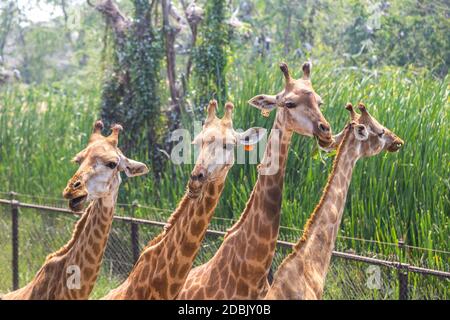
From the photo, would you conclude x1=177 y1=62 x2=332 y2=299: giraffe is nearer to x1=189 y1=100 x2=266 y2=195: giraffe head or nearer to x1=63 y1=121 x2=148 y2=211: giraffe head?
x1=189 y1=100 x2=266 y2=195: giraffe head

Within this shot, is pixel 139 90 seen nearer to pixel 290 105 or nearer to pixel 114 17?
pixel 114 17

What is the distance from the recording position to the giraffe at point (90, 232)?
19.9ft

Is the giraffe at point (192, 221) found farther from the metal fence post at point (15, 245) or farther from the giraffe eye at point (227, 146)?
the metal fence post at point (15, 245)

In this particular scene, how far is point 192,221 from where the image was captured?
5.99 meters

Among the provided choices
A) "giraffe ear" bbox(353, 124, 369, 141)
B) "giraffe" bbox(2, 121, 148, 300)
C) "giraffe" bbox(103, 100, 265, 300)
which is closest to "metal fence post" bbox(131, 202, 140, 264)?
"giraffe" bbox(2, 121, 148, 300)

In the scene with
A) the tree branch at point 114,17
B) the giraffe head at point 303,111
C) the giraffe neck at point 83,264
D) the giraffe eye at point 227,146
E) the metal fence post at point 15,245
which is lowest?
the metal fence post at point 15,245

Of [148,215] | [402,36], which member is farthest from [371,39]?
[148,215]

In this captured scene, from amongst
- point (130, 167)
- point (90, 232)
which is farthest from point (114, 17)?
point (90, 232)

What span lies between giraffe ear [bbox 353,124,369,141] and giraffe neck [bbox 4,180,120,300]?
1671 millimetres

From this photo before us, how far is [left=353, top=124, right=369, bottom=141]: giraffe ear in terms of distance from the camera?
19.8 feet

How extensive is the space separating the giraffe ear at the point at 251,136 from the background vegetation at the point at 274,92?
96 cm

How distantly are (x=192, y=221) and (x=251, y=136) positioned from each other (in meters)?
0.69

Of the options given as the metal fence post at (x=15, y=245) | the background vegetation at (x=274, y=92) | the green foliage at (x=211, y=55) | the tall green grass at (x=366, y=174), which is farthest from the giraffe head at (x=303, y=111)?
the green foliage at (x=211, y=55)
